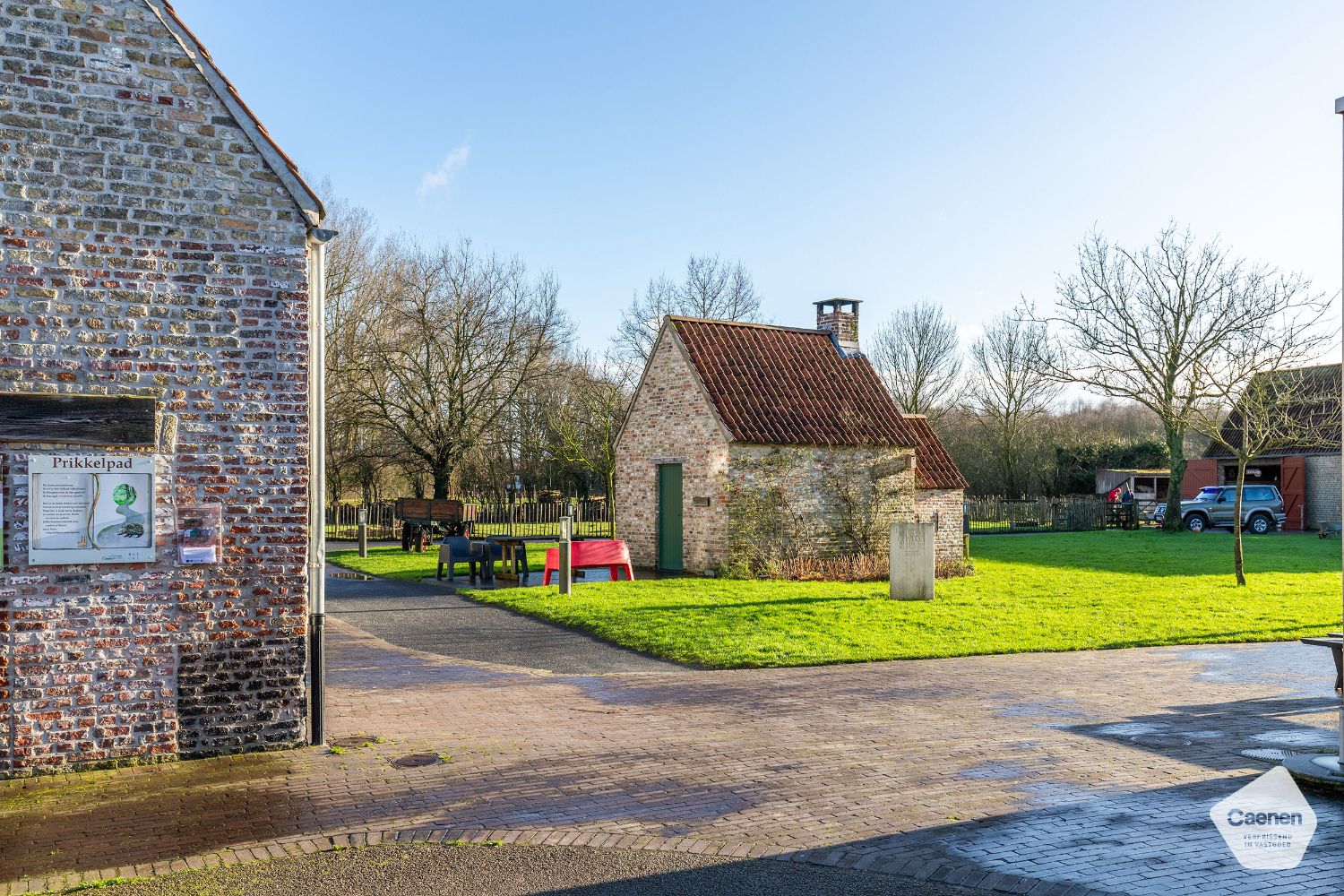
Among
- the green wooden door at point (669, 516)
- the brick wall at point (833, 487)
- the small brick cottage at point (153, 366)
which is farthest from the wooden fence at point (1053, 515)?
the small brick cottage at point (153, 366)

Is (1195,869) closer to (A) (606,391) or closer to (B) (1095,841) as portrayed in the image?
(B) (1095,841)

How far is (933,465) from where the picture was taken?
24.9 metres

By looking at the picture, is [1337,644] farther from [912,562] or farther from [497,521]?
[497,521]

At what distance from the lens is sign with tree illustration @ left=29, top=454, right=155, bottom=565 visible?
7.24m

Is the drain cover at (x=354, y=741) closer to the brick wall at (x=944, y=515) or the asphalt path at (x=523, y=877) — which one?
the asphalt path at (x=523, y=877)

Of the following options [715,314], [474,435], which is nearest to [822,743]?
[474,435]

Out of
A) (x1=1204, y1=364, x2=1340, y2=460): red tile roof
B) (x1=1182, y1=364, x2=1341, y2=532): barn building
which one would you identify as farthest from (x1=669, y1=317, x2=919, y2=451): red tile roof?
(x1=1182, y1=364, x2=1341, y2=532): barn building

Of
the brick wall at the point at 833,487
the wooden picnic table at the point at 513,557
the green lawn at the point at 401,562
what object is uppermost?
the brick wall at the point at 833,487

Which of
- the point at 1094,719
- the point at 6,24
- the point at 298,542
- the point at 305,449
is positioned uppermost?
the point at 6,24

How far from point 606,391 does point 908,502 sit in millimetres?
17252

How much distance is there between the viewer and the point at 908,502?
23.4 m

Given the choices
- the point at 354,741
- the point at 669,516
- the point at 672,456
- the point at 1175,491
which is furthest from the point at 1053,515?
the point at 354,741

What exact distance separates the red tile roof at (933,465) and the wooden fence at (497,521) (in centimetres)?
1199

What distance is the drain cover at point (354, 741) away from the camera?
795 centimetres
